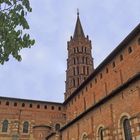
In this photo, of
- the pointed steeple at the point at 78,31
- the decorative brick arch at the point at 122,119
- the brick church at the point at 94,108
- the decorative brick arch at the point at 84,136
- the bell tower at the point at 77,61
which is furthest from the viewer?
the pointed steeple at the point at 78,31

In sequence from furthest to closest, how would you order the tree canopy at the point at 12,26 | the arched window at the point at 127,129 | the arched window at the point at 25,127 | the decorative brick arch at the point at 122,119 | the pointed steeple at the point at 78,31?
the pointed steeple at the point at 78,31 < the arched window at the point at 25,127 < the decorative brick arch at the point at 122,119 < the arched window at the point at 127,129 < the tree canopy at the point at 12,26

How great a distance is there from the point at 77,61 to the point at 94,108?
37434 mm

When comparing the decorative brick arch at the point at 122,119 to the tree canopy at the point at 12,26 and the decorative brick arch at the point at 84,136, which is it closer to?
the decorative brick arch at the point at 84,136

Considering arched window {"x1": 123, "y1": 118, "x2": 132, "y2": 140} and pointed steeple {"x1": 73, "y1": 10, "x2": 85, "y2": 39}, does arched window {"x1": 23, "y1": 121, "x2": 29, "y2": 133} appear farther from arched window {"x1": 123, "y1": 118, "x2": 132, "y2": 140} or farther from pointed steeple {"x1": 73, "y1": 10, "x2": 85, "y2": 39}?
pointed steeple {"x1": 73, "y1": 10, "x2": 85, "y2": 39}

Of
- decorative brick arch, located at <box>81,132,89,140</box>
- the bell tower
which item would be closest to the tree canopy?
decorative brick arch, located at <box>81,132,89,140</box>

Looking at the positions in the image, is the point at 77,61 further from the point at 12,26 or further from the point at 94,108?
Answer: the point at 12,26

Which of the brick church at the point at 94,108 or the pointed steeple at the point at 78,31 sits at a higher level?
the pointed steeple at the point at 78,31

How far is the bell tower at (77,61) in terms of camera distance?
56500 mm

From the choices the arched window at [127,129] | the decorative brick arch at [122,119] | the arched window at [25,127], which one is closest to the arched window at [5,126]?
the arched window at [25,127]

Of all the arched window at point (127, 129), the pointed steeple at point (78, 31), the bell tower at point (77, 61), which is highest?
the pointed steeple at point (78, 31)

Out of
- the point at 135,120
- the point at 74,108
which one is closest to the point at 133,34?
the point at 135,120

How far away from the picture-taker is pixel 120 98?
18.3 meters

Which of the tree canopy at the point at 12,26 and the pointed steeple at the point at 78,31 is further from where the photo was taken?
the pointed steeple at the point at 78,31

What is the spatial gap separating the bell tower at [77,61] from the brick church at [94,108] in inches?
11.1
